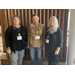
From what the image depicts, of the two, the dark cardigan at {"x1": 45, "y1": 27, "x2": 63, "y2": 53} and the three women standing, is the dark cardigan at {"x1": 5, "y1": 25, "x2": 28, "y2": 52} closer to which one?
Answer: the three women standing

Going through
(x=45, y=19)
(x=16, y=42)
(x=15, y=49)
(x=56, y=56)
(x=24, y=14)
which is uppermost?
(x=24, y=14)

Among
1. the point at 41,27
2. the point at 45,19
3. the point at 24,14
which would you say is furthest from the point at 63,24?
the point at 24,14

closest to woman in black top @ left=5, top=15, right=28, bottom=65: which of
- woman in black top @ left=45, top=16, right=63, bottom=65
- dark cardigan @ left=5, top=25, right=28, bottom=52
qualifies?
dark cardigan @ left=5, top=25, right=28, bottom=52

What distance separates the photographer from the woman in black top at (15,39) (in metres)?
1.85

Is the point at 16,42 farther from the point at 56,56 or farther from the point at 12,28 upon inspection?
the point at 56,56

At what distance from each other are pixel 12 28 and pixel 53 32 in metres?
0.95

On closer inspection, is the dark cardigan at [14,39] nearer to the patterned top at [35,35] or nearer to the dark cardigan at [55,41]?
the patterned top at [35,35]

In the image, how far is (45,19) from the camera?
2266mm

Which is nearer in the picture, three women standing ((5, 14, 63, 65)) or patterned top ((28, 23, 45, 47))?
three women standing ((5, 14, 63, 65))

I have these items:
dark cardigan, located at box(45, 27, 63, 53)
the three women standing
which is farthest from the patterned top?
dark cardigan, located at box(45, 27, 63, 53)

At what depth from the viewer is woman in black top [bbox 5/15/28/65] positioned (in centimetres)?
185

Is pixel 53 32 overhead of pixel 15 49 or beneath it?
overhead

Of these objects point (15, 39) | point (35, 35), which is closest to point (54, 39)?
point (35, 35)

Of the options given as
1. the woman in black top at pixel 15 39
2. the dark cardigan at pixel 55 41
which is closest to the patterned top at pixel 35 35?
the woman in black top at pixel 15 39
